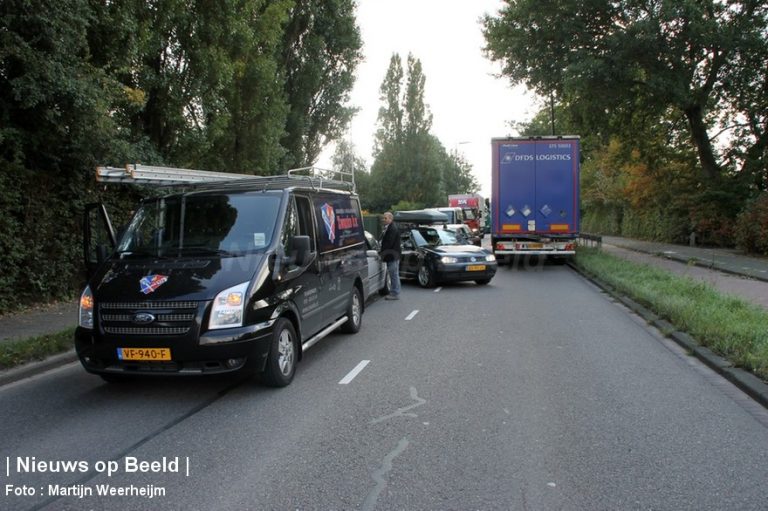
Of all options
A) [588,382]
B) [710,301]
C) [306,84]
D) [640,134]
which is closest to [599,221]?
[640,134]

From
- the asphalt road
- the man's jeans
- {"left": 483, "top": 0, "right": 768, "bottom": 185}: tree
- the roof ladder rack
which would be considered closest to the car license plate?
the asphalt road

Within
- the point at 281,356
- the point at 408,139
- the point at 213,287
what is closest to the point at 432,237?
the point at 281,356

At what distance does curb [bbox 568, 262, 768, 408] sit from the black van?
4.44 m

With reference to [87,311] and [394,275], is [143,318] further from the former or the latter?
[394,275]

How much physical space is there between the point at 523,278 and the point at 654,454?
41.4ft

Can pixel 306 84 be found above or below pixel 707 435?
above

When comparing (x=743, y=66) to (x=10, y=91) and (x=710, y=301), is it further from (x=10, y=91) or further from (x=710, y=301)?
(x=10, y=91)

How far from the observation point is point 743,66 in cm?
2286

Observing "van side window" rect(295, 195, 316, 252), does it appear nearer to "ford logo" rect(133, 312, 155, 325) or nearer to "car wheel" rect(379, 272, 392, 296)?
"ford logo" rect(133, 312, 155, 325)

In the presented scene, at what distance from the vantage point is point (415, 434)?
466 centimetres

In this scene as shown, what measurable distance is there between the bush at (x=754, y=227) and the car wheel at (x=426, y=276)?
1254 centimetres

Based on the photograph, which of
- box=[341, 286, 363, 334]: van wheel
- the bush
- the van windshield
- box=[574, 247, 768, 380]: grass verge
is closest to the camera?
the van windshield

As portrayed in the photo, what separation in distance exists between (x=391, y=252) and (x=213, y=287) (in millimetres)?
7353

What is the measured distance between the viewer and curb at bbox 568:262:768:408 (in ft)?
18.4
